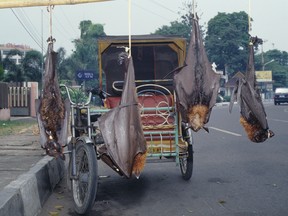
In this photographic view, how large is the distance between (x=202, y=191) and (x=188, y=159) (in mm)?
661

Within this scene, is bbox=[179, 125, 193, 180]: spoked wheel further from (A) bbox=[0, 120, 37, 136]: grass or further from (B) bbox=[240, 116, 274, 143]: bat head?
(A) bbox=[0, 120, 37, 136]: grass

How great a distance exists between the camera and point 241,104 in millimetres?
5066

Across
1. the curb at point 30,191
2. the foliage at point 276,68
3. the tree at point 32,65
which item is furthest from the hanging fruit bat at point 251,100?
the foliage at point 276,68

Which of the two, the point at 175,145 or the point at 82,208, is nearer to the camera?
the point at 82,208

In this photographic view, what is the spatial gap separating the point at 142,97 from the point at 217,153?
152 inches

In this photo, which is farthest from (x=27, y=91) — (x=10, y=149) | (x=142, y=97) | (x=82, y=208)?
(x=82, y=208)

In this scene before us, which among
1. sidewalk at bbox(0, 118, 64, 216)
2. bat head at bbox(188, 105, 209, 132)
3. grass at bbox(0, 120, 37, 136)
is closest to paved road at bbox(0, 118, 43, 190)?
sidewalk at bbox(0, 118, 64, 216)

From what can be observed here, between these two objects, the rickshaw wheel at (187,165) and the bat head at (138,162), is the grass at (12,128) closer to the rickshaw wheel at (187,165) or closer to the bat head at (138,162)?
the rickshaw wheel at (187,165)

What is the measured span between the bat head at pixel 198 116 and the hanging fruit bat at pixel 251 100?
46cm

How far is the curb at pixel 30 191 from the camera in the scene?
4086 mm

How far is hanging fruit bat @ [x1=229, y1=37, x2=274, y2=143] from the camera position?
16.3 feet

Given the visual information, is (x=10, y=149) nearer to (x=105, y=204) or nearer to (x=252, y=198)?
(x=105, y=204)

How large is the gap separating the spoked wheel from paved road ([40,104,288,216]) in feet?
0.43

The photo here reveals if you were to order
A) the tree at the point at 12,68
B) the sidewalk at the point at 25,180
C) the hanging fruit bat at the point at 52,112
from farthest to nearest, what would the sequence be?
1. the tree at the point at 12,68
2. the hanging fruit bat at the point at 52,112
3. the sidewalk at the point at 25,180
